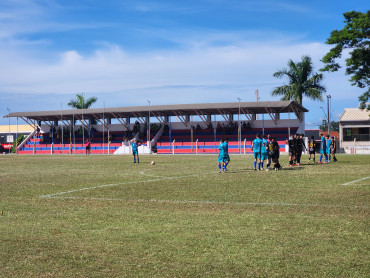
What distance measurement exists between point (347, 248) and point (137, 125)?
6766cm

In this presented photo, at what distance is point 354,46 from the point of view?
36.9 m

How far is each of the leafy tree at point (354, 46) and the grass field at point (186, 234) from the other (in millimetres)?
24420

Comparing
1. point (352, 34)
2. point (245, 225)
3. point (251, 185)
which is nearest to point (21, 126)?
point (352, 34)

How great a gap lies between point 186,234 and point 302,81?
68.0 metres

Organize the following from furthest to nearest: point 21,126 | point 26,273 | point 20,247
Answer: point 21,126 → point 20,247 → point 26,273

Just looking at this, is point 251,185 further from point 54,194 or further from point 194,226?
point 194,226

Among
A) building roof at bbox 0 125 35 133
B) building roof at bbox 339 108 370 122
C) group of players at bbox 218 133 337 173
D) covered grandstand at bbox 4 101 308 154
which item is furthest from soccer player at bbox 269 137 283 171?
building roof at bbox 0 125 35 133

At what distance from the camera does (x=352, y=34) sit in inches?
1410

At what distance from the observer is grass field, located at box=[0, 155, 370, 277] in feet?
19.6

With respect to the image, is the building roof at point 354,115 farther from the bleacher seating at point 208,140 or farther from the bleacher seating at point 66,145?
the bleacher seating at point 66,145

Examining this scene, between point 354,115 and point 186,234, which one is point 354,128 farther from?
point 186,234

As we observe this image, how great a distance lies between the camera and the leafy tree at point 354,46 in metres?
35.7

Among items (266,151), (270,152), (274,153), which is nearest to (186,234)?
Answer: (266,151)

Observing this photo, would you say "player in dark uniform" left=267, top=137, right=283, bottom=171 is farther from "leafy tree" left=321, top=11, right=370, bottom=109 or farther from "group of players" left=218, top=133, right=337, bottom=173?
"leafy tree" left=321, top=11, right=370, bottom=109
